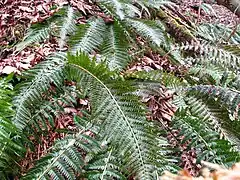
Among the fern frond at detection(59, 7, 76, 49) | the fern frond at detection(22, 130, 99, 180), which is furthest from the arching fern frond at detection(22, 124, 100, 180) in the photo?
the fern frond at detection(59, 7, 76, 49)

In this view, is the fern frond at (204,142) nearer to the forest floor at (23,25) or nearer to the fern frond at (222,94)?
the fern frond at (222,94)

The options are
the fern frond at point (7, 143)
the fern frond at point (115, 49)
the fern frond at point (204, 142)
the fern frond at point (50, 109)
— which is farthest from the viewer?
the fern frond at point (115, 49)

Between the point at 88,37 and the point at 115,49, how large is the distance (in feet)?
0.75

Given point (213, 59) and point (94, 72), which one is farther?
point (213, 59)

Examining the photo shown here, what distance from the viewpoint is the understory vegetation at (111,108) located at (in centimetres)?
192

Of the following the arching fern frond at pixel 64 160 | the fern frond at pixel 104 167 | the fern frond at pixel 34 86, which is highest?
the fern frond at pixel 34 86

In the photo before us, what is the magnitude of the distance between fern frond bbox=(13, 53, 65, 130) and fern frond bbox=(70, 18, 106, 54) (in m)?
0.29

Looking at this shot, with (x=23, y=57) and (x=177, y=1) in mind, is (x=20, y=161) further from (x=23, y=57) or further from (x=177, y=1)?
(x=177, y=1)

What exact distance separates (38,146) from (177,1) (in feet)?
11.8

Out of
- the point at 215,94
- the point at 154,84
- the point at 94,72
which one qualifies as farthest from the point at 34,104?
the point at 215,94

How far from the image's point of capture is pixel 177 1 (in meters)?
5.28

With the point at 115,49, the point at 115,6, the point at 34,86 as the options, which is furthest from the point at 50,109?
the point at 115,6

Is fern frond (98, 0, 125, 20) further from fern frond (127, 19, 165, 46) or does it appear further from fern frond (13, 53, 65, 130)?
fern frond (13, 53, 65, 130)

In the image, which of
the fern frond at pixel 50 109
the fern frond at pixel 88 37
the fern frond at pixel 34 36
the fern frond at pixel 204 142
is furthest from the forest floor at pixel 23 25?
the fern frond at pixel 204 142
